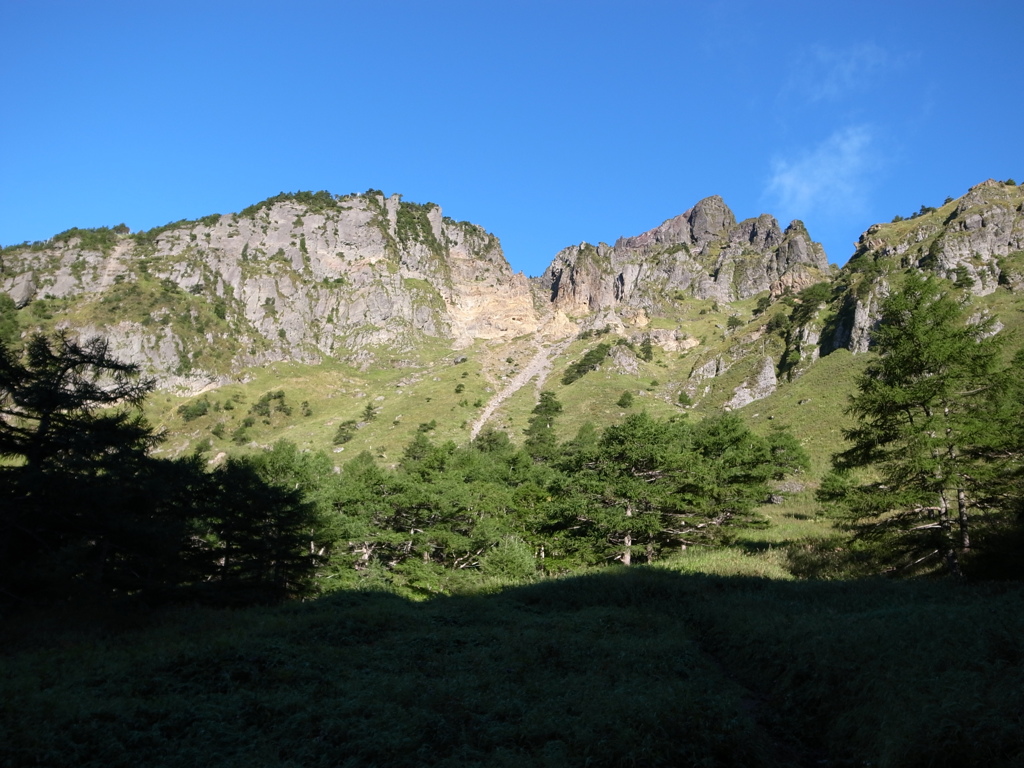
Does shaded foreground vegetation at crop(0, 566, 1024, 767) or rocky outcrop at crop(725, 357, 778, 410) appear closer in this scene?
shaded foreground vegetation at crop(0, 566, 1024, 767)

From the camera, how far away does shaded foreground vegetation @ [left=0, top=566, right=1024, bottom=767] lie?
23.3ft

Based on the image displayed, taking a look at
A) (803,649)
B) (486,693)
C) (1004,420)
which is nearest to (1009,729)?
(803,649)

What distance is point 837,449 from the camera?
54344 mm

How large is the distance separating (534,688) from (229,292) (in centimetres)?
18794

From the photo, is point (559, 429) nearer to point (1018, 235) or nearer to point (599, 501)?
point (599, 501)

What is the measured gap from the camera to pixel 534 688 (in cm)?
994

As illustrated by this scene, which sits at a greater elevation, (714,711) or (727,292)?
(727,292)

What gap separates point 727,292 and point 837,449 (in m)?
157

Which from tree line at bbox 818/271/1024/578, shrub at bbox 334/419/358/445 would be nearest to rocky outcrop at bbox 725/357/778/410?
shrub at bbox 334/419/358/445

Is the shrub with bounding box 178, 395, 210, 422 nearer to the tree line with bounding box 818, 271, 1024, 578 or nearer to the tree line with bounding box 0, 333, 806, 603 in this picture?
the tree line with bounding box 0, 333, 806, 603

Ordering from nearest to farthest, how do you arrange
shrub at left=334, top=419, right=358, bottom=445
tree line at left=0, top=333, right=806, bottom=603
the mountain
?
tree line at left=0, top=333, right=806, bottom=603 → the mountain → shrub at left=334, top=419, right=358, bottom=445

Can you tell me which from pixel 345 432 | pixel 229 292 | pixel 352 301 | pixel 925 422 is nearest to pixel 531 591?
pixel 925 422

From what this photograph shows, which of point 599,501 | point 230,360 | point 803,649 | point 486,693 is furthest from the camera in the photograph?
point 230,360

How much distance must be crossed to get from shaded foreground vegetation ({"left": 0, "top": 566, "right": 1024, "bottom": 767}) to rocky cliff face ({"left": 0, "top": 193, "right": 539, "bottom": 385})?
15054 centimetres
